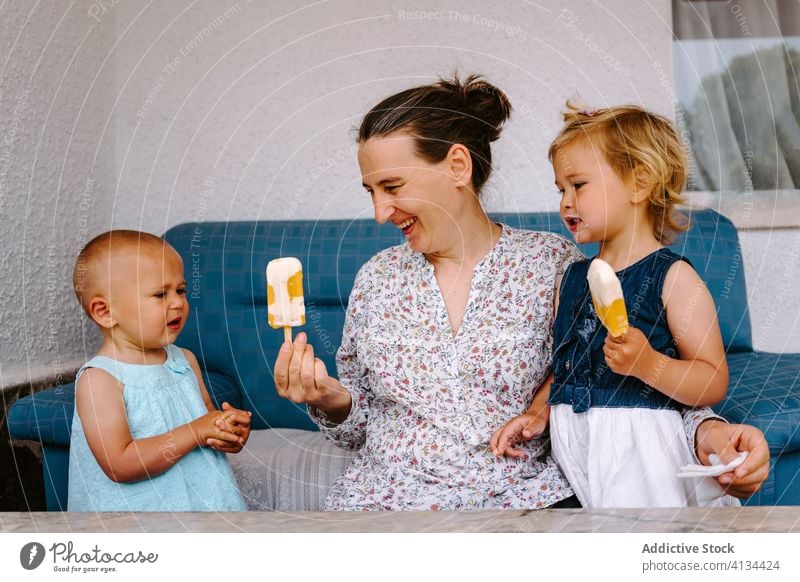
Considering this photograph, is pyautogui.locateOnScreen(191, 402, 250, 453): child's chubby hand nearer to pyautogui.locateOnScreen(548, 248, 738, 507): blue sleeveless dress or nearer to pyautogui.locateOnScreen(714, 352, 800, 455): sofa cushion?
pyautogui.locateOnScreen(548, 248, 738, 507): blue sleeveless dress

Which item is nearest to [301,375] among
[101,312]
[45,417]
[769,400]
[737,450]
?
[101,312]

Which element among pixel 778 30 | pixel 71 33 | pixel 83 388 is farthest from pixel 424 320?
pixel 778 30

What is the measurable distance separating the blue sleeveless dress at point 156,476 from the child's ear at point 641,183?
76cm

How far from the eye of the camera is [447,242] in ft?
4.45

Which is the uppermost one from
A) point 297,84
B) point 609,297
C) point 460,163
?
point 297,84

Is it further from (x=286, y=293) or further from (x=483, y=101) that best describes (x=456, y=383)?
(x=483, y=101)

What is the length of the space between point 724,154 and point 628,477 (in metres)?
1.44

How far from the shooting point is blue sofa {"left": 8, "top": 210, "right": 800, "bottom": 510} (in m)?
2.09

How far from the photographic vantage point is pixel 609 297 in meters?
1.00

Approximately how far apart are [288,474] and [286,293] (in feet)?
2.02

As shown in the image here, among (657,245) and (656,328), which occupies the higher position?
(657,245)

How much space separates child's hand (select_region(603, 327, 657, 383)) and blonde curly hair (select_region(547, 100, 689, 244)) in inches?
11.7

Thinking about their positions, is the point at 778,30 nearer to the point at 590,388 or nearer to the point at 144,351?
the point at 590,388

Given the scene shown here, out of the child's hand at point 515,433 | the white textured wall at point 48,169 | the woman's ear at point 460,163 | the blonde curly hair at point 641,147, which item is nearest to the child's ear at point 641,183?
the blonde curly hair at point 641,147
